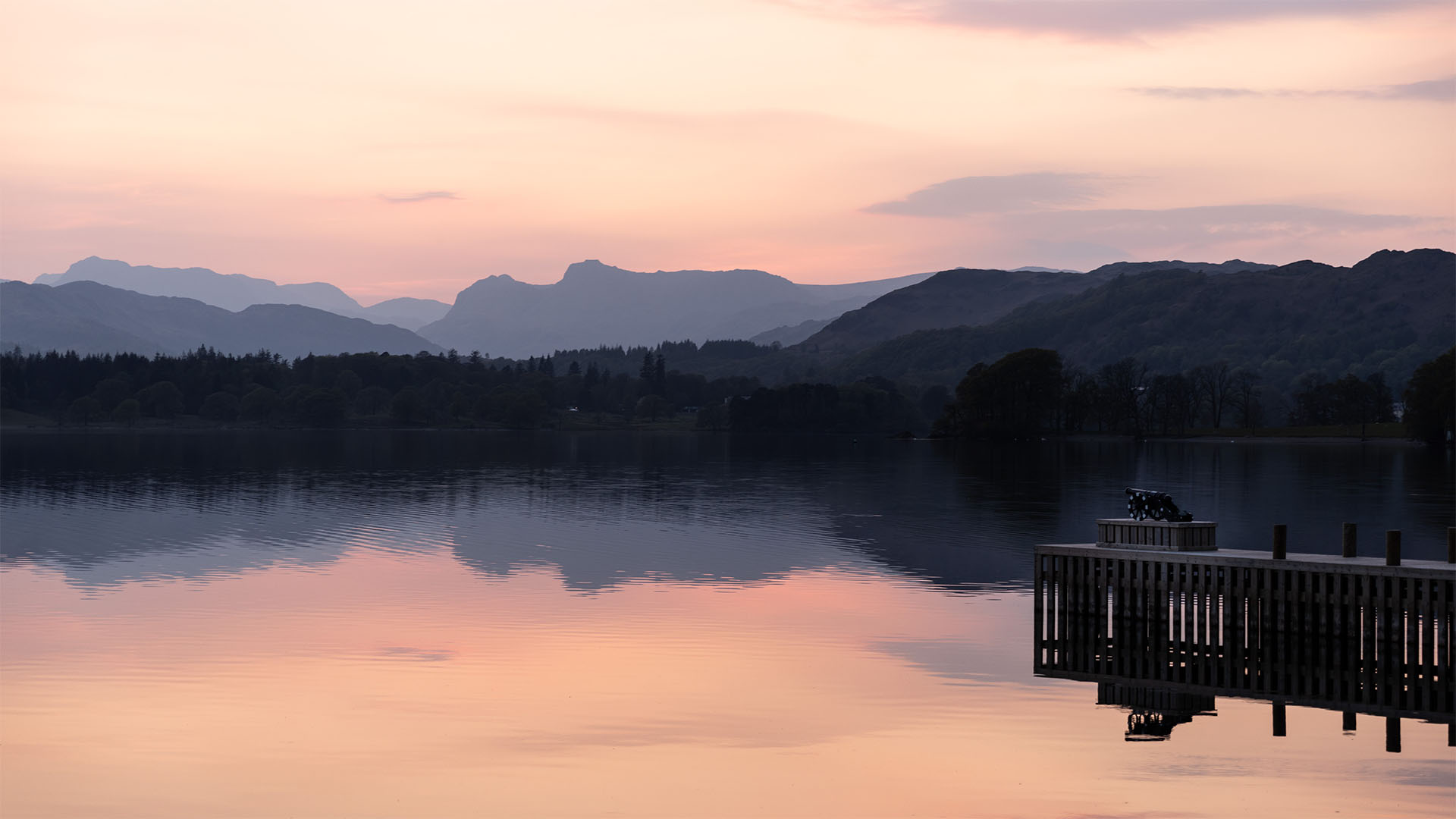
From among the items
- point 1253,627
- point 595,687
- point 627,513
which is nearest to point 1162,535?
point 1253,627

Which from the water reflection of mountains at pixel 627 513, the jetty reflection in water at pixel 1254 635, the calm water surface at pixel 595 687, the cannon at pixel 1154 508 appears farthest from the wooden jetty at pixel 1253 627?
the water reflection of mountains at pixel 627 513

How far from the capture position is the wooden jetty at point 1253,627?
36.9 metres

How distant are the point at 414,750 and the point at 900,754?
12.4 m

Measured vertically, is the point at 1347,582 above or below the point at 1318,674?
above

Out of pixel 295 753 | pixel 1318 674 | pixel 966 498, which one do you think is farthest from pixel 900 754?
pixel 966 498

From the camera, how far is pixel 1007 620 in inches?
2144

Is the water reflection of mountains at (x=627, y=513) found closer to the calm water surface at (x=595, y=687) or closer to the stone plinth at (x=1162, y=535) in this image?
the calm water surface at (x=595, y=687)

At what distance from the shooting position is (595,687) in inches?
1673

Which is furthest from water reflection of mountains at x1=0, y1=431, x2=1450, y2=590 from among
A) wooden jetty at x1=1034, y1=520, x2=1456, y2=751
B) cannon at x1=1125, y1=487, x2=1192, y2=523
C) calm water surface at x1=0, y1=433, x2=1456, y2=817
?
wooden jetty at x1=1034, y1=520, x2=1456, y2=751

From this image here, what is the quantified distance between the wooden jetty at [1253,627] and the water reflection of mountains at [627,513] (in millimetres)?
22825

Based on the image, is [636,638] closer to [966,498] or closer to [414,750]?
[414,750]

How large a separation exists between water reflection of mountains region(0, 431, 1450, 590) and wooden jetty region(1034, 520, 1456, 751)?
22825 mm

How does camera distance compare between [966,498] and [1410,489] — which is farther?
[1410,489]

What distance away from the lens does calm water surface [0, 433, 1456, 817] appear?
31812mm
